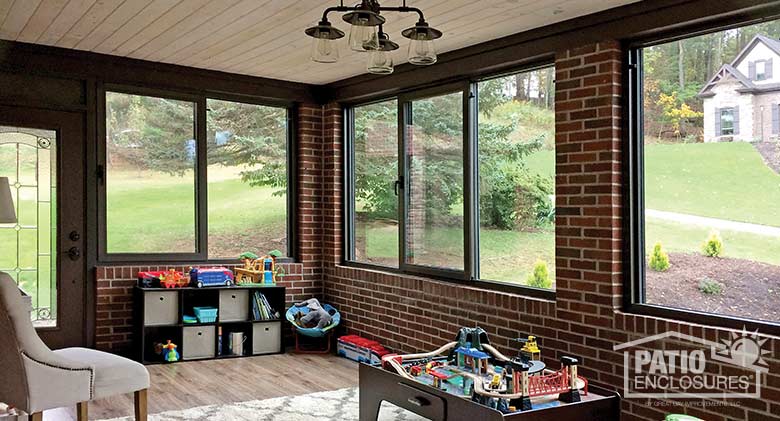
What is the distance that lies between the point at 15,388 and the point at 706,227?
3571 mm

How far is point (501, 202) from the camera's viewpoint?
16.5 feet

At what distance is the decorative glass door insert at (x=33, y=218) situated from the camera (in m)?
5.36

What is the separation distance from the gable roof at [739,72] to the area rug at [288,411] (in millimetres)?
2516

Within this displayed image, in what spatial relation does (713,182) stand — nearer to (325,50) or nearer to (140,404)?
(325,50)

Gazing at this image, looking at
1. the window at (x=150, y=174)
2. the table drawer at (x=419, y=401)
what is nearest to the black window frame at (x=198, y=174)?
the window at (x=150, y=174)

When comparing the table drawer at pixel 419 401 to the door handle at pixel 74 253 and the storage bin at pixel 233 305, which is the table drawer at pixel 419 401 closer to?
the storage bin at pixel 233 305

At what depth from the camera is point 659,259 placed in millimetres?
3979

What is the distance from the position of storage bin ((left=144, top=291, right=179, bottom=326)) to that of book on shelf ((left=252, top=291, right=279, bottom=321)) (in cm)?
67

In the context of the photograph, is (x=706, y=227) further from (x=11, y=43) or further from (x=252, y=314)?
(x=11, y=43)

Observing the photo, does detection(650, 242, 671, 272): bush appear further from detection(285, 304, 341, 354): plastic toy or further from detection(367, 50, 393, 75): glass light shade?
detection(285, 304, 341, 354): plastic toy

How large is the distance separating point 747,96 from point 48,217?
4897 millimetres

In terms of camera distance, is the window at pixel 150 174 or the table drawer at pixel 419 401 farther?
the window at pixel 150 174

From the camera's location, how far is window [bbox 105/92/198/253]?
5816 millimetres

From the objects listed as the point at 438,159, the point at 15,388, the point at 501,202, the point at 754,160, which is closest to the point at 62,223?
the point at 15,388
